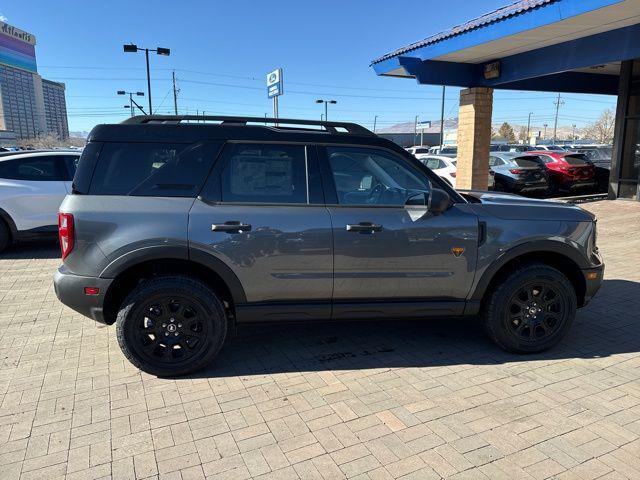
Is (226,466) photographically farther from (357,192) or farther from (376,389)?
(357,192)

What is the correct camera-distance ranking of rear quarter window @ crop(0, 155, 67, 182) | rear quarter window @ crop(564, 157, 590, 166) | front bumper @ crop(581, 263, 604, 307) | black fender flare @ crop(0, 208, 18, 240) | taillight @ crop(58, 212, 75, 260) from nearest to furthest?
1. taillight @ crop(58, 212, 75, 260)
2. front bumper @ crop(581, 263, 604, 307)
3. black fender flare @ crop(0, 208, 18, 240)
4. rear quarter window @ crop(0, 155, 67, 182)
5. rear quarter window @ crop(564, 157, 590, 166)

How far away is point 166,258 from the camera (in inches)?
136

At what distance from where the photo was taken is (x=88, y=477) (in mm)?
2506

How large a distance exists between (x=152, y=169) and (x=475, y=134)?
1071 cm

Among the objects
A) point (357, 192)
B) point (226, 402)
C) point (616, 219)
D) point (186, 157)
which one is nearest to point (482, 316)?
point (357, 192)

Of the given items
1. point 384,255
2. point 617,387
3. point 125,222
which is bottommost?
point 617,387

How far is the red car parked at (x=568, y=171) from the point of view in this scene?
624 inches

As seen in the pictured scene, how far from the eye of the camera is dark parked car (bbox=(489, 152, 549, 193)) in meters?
14.7

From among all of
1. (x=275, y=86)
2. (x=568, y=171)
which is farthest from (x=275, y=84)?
(x=568, y=171)

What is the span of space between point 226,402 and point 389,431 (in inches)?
44.3

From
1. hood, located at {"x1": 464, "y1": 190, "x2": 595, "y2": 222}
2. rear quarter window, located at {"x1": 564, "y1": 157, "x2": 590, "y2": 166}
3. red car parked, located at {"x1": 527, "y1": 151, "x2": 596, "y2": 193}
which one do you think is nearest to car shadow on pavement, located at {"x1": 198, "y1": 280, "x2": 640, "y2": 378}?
hood, located at {"x1": 464, "y1": 190, "x2": 595, "y2": 222}

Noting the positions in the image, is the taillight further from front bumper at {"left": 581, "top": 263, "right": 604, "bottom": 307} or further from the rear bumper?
the rear bumper

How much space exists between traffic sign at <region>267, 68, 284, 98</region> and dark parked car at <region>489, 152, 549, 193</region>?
7.35m

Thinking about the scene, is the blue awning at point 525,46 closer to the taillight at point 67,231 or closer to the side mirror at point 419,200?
the side mirror at point 419,200
